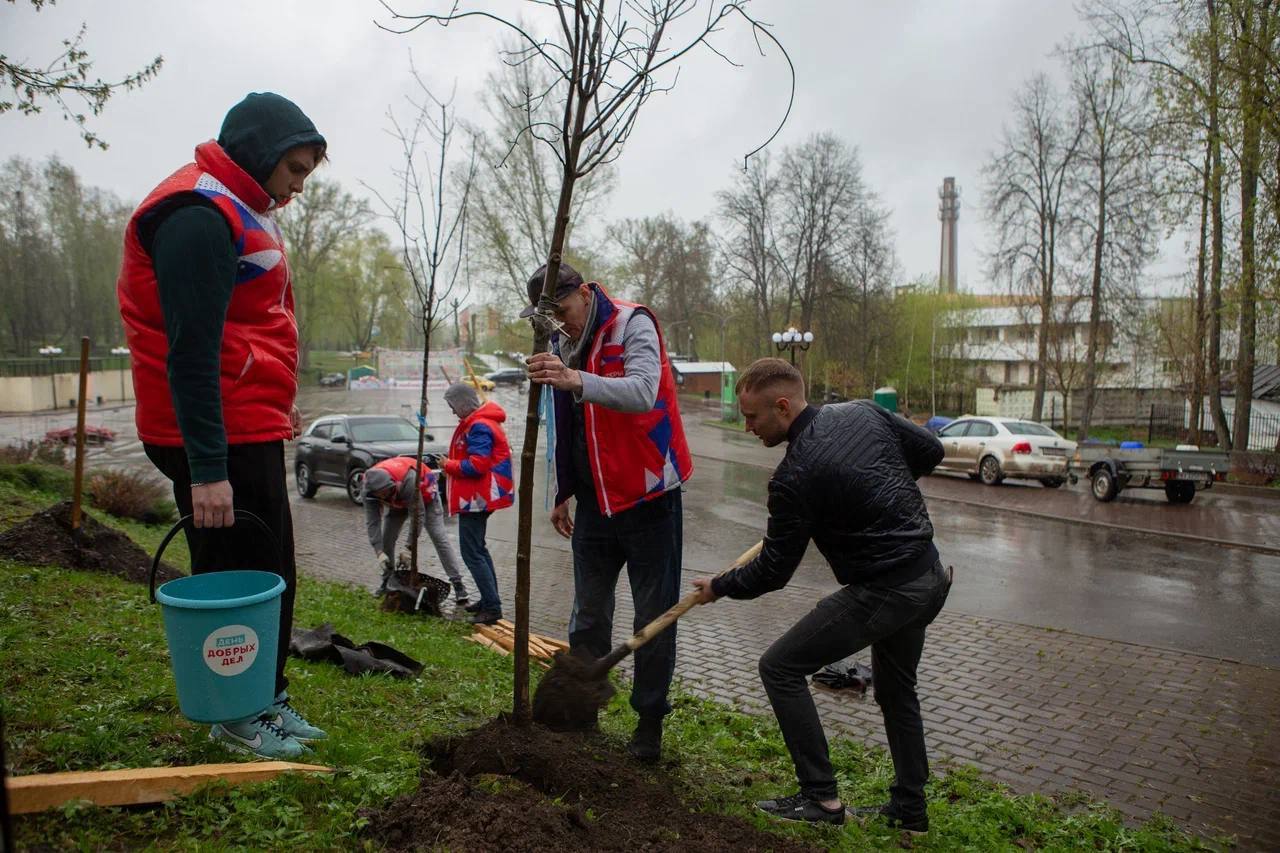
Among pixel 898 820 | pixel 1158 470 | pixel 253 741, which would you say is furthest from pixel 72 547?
pixel 1158 470

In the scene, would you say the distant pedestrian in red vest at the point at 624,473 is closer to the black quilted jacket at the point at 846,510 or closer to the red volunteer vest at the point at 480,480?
the black quilted jacket at the point at 846,510

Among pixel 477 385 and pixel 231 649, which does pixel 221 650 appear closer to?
pixel 231 649

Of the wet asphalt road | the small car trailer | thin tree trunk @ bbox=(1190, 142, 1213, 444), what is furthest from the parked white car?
thin tree trunk @ bbox=(1190, 142, 1213, 444)

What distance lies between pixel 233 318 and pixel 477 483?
168 inches

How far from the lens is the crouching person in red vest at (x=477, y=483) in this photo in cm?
707

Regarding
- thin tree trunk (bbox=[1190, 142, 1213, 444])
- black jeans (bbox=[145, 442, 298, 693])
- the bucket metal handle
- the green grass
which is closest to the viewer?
the green grass

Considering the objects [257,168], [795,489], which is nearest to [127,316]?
[257,168]

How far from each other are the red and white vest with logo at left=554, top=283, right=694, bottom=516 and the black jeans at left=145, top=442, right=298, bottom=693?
1.21 metres

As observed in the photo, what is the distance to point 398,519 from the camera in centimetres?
802

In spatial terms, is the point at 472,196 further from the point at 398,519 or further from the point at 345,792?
the point at 345,792

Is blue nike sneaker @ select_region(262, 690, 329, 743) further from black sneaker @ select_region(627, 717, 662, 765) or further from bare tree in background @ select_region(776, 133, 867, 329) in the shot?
bare tree in background @ select_region(776, 133, 867, 329)

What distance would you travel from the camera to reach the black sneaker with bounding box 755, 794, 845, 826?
3283mm

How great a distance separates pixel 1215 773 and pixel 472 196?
3663cm

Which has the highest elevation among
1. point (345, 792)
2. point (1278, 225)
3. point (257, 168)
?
point (1278, 225)
